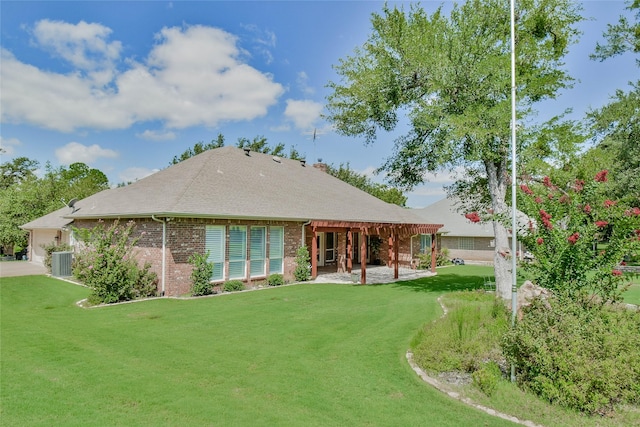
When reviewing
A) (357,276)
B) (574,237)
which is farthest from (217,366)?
(357,276)

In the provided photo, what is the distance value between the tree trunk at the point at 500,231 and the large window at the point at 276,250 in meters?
8.62

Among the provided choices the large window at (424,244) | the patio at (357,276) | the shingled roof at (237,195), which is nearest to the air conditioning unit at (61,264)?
the shingled roof at (237,195)

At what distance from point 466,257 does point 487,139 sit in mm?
22397

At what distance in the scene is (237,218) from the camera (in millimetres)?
14898

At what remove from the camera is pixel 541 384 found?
532 cm

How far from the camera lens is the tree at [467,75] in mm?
12773

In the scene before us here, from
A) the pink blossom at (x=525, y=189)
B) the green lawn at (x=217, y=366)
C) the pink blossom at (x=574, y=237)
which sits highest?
the pink blossom at (x=525, y=189)

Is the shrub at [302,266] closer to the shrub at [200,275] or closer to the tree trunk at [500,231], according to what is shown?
the shrub at [200,275]

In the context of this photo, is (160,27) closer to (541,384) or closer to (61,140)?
(541,384)

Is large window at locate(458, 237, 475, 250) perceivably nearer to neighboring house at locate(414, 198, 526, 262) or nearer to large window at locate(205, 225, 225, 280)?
neighboring house at locate(414, 198, 526, 262)

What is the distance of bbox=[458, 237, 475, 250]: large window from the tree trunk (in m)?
20.1

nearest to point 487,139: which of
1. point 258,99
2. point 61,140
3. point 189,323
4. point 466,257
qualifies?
point 189,323

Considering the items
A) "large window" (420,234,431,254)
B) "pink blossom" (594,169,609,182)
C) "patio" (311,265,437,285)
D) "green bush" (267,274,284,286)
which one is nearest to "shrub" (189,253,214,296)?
"green bush" (267,274,284,286)

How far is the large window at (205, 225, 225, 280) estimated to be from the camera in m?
14.5
